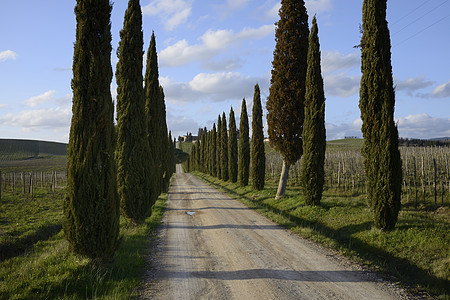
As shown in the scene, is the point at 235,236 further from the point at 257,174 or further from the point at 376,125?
the point at 257,174

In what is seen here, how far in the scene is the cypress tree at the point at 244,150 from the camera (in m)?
27.9

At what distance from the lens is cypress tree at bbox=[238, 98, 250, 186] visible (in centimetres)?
2786

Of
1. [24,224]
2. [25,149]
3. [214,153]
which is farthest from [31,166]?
[24,224]

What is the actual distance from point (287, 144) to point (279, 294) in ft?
43.5

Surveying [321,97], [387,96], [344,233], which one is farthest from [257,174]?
[387,96]

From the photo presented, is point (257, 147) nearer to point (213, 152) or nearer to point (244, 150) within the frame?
point (244, 150)

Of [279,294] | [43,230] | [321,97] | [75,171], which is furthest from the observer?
[321,97]

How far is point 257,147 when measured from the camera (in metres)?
24.2

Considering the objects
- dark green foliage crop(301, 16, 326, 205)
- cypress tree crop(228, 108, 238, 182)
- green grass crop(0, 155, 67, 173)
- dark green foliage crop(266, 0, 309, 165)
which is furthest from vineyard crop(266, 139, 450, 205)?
green grass crop(0, 155, 67, 173)

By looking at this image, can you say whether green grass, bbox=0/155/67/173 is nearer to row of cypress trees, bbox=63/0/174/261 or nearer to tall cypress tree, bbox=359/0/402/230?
row of cypress trees, bbox=63/0/174/261

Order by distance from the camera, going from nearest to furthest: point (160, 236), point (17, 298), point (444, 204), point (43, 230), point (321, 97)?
point (17, 298)
point (160, 236)
point (43, 230)
point (444, 204)
point (321, 97)

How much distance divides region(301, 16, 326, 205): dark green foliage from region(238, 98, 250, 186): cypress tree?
1363 centimetres

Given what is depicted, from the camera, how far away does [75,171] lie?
6.04 m

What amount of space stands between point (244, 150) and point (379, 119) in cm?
1982
